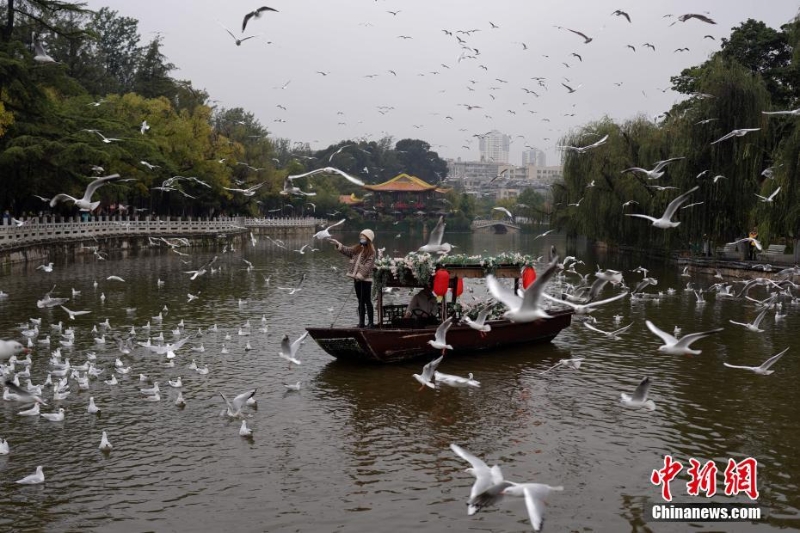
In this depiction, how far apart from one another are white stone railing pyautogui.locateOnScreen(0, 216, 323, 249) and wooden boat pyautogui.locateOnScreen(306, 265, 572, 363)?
21442 millimetres

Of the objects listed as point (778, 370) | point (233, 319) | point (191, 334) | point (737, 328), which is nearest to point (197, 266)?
point (233, 319)

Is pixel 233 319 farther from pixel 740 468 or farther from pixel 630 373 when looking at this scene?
pixel 740 468

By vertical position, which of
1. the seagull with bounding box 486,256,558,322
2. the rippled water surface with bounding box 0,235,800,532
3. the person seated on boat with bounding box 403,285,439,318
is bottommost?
the rippled water surface with bounding box 0,235,800,532

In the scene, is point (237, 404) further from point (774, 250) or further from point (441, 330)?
point (774, 250)

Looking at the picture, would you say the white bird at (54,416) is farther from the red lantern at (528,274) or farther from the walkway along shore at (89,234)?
the walkway along shore at (89,234)

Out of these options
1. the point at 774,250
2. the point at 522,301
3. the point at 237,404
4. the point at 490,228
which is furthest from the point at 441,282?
the point at 490,228

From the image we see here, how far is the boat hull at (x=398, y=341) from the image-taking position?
13797mm

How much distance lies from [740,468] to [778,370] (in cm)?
647

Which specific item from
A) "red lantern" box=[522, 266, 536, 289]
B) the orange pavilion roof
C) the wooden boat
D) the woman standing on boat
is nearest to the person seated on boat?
the wooden boat

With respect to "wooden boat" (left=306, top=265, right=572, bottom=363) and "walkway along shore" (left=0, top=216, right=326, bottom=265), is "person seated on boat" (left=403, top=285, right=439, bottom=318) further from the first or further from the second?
"walkway along shore" (left=0, top=216, right=326, bottom=265)

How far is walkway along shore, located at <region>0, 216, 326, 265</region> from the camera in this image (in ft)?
105

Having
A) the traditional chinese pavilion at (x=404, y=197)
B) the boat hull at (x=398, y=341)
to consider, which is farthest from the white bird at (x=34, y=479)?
the traditional chinese pavilion at (x=404, y=197)

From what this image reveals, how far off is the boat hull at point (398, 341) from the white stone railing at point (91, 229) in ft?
70.6

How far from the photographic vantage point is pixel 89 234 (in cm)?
4009
